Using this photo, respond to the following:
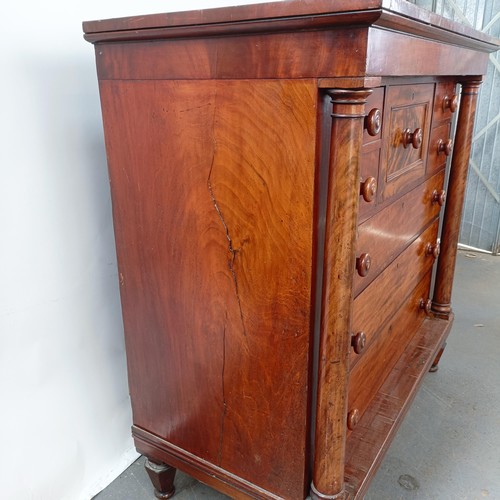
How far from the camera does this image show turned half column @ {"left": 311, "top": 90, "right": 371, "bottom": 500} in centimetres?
75

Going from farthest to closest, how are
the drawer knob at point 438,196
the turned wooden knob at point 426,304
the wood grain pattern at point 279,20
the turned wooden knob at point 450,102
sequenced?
the turned wooden knob at point 426,304 < the drawer knob at point 438,196 < the turned wooden knob at point 450,102 < the wood grain pattern at point 279,20

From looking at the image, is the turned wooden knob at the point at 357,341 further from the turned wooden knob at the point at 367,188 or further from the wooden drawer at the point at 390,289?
the turned wooden knob at the point at 367,188

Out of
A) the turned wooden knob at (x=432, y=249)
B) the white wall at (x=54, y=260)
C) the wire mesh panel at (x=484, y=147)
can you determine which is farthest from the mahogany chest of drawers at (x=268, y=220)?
the wire mesh panel at (x=484, y=147)

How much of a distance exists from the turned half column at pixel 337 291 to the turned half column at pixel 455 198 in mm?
975

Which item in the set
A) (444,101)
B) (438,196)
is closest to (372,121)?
(444,101)

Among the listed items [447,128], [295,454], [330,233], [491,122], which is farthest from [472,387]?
[491,122]

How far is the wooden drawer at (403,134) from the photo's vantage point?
1016mm

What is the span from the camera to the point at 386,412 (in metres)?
1.27

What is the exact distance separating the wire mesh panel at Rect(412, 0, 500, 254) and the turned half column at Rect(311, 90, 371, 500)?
9.75ft

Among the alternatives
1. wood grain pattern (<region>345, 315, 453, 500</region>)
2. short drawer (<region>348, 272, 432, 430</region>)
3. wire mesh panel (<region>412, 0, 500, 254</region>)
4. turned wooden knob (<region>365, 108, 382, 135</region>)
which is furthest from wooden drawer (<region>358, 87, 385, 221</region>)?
wire mesh panel (<region>412, 0, 500, 254</region>)

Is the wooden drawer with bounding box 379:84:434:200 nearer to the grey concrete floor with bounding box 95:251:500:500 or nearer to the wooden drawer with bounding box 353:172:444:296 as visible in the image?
the wooden drawer with bounding box 353:172:444:296

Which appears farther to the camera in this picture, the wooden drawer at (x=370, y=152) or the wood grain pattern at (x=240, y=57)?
the wooden drawer at (x=370, y=152)

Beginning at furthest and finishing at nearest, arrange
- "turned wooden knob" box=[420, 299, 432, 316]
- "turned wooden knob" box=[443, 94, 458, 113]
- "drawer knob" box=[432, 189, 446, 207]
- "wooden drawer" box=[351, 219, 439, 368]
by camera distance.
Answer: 1. "turned wooden knob" box=[420, 299, 432, 316]
2. "drawer knob" box=[432, 189, 446, 207]
3. "turned wooden knob" box=[443, 94, 458, 113]
4. "wooden drawer" box=[351, 219, 439, 368]

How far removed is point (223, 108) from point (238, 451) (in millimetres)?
717
